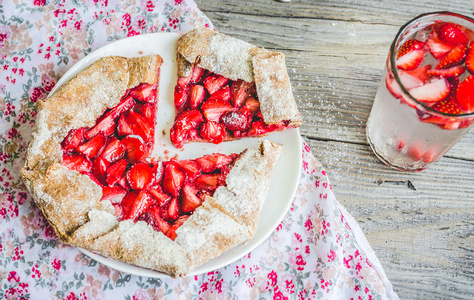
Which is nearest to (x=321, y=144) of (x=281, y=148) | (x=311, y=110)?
(x=311, y=110)

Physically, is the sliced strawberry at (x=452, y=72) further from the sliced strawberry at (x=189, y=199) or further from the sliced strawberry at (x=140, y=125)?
the sliced strawberry at (x=140, y=125)

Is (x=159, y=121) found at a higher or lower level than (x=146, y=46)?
lower

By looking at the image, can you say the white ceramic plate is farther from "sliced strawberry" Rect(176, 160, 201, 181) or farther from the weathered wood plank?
the weathered wood plank

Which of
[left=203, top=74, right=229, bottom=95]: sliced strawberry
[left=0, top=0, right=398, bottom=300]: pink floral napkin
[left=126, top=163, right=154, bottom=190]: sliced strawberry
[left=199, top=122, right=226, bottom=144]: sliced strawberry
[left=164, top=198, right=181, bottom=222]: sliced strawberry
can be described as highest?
[left=203, top=74, right=229, bottom=95]: sliced strawberry

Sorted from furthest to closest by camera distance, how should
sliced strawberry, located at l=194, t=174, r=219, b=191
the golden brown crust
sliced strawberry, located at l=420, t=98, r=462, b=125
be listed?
sliced strawberry, located at l=194, t=174, r=219, b=191, the golden brown crust, sliced strawberry, located at l=420, t=98, r=462, b=125

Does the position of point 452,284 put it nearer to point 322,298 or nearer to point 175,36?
point 322,298

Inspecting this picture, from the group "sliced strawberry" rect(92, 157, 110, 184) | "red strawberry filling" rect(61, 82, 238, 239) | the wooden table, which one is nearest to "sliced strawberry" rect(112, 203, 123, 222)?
"red strawberry filling" rect(61, 82, 238, 239)

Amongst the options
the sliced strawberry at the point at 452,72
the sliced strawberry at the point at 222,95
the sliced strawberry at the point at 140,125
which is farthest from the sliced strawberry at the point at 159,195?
the sliced strawberry at the point at 452,72

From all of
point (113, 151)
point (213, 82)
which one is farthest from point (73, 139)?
point (213, 82)
